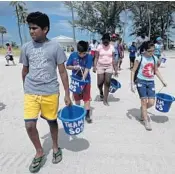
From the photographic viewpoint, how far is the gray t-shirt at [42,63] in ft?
12.7

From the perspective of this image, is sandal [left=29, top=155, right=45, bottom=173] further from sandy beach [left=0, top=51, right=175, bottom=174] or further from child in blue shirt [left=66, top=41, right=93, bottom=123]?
child in blue shirt [left=66, top=41, right=93, bottom=123]

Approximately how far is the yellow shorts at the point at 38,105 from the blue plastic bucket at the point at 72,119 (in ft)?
0.71

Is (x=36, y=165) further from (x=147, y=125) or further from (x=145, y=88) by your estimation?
(x=145, y=88)

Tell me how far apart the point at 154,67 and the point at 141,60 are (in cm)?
30

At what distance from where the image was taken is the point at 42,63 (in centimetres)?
389

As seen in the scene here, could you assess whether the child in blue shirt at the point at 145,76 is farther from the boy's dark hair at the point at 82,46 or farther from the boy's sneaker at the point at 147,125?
the boy's dark hair at the point at 82,46

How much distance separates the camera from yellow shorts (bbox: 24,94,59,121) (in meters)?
3.95

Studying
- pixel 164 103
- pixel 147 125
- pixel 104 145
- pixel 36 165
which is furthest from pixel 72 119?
pixel 164 103

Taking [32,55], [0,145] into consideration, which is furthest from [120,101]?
[32,55]

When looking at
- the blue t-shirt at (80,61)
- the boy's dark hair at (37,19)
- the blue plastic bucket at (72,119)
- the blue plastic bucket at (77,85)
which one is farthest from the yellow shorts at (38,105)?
the blue t-shirt at (80,61)

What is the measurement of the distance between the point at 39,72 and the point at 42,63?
121 millimetres

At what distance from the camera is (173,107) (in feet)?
24.3

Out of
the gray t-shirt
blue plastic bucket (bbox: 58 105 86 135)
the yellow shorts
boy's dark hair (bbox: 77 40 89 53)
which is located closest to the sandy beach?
blue plastic bucket (bbox: 58 105 86 135)

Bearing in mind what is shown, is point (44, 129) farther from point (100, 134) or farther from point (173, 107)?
point (173, 107)
